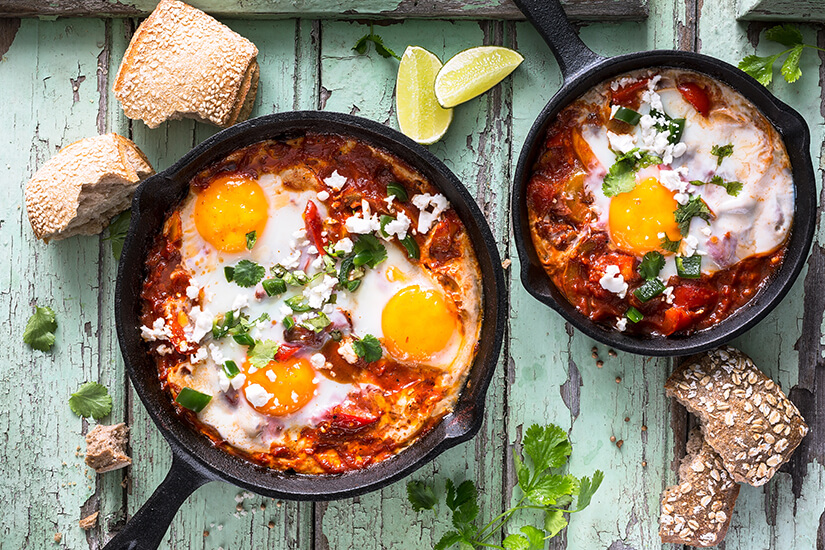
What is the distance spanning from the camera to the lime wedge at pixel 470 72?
2.80 meters

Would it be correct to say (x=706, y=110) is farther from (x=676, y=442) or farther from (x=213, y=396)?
(x=213, y=396)

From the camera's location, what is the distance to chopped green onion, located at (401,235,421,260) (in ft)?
8.72

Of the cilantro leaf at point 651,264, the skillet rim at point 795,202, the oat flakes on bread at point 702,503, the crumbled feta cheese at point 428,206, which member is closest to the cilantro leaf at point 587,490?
the oat flakes on bread at point 702,503

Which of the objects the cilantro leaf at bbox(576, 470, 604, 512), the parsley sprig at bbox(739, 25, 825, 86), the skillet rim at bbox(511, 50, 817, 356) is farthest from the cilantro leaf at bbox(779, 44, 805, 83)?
the cilantro leaf at bbox(576, 470, 604, 512)

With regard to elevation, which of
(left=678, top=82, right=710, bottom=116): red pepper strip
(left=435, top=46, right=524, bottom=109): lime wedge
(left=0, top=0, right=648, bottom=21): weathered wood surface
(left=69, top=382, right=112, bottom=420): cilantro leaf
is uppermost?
(left=0, top=0, right=648, bottom=21): weathered wood surface

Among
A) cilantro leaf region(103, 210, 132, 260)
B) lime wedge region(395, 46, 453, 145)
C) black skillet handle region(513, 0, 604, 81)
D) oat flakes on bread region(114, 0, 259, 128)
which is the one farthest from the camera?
cilantro leaf region(103, 210, 132, 260)

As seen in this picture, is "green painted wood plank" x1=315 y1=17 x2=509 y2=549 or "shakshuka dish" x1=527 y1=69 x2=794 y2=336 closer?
"shakshuka dish" x1=527 y1=69 x2=794 y2=336

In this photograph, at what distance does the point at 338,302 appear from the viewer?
270 centimetres

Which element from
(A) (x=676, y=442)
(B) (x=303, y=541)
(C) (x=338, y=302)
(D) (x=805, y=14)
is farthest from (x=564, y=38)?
(B) (x=303, y=541)

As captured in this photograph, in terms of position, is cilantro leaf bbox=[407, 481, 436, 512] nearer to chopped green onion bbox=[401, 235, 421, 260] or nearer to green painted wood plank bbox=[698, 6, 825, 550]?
chopped green onion bbox=[401, 235, 421, 260]

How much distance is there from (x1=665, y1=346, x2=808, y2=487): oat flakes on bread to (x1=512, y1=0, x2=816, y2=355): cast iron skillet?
0.18m

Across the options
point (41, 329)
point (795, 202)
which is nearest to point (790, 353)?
point (795, 202)

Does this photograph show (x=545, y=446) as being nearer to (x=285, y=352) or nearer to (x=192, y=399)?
(x=285, y=352)

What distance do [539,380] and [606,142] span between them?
1.01 meters
